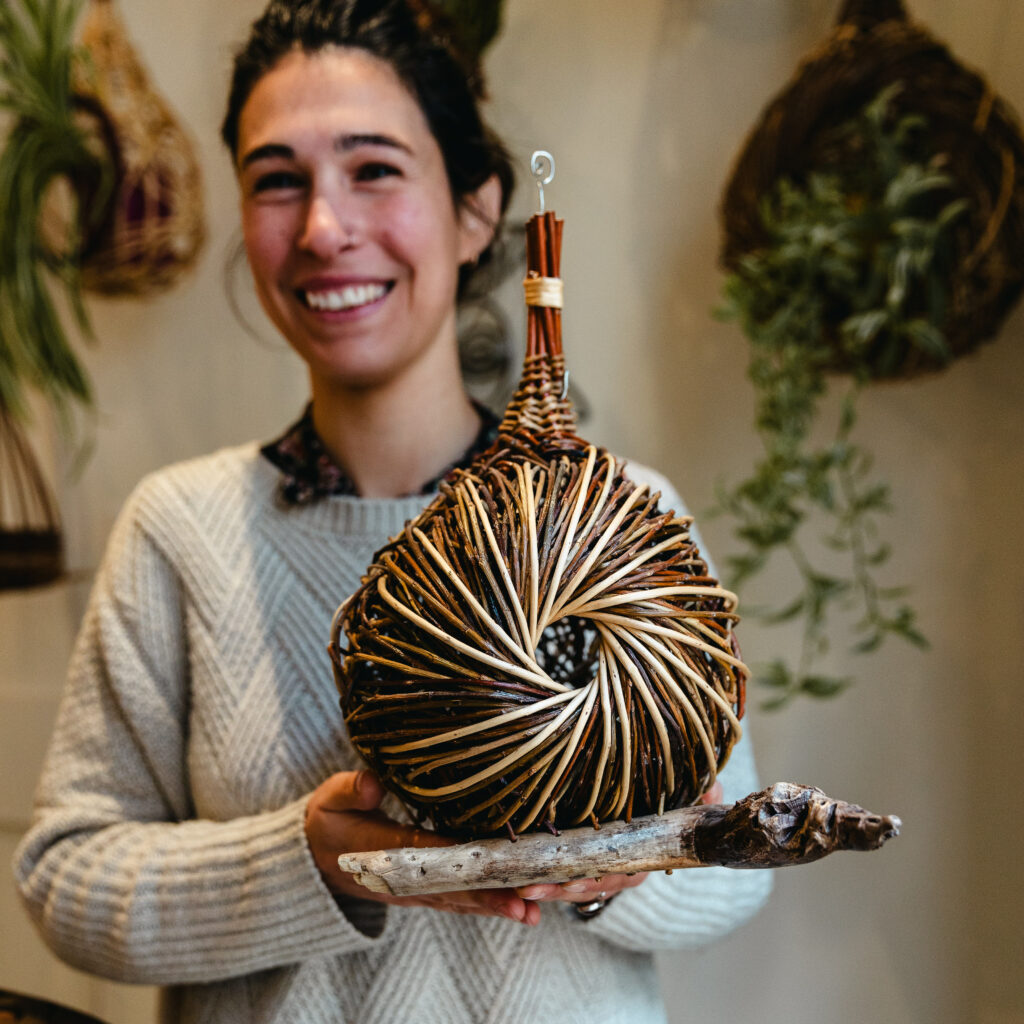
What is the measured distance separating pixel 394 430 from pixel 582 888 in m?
0.44

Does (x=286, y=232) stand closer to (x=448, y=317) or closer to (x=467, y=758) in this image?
(x=448, y=317)

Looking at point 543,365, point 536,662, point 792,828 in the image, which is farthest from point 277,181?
point 792,828

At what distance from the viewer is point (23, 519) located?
1.61 m

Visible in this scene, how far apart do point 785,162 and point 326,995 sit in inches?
38.0

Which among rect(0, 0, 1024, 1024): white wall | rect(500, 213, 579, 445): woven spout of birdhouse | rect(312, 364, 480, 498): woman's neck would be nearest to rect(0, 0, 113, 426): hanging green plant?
rect(0, 0, 1024, 1024): white wall

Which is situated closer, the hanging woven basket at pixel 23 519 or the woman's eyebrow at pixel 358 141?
the woman's eyebrow at pixel 358 141

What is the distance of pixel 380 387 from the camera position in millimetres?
833

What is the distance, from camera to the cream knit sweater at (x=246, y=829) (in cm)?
78

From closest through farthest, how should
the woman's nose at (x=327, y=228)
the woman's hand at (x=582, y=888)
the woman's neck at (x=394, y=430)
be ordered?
the woman's hand at (x=582, y=888) → the woman's nose at (x=327, y=228) → the woman's neck at (x=394, y=430)

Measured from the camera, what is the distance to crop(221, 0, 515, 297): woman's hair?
2.65 feet

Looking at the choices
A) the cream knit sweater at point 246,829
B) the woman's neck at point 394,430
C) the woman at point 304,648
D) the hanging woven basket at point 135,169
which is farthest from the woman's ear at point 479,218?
the hanging woven basket at point 135,169

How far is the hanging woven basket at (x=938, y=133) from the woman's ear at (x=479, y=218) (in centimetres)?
42

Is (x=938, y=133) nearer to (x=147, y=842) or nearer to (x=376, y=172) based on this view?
(x=376, y=172)

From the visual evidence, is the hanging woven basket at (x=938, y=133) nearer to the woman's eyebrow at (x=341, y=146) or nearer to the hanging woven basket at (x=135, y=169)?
the woman's eyebrow at (x=341, y=146)
